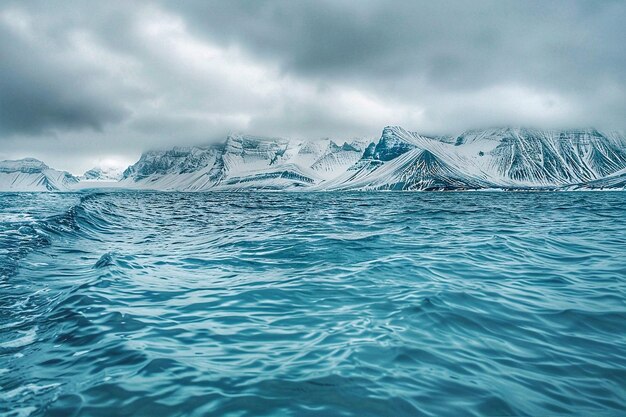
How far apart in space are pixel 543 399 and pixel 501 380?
2.10 feet

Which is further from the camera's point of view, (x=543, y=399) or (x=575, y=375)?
(x=575, y=375)

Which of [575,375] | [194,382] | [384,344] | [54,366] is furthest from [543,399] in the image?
[54,366]

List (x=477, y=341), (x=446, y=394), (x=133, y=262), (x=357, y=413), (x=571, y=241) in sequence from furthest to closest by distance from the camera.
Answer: (x=571, y=241) < (x=133, y=262) < (x=477, y=341) < (x=446, y=394) < (x=357, y=413)

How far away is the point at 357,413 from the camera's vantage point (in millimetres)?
5367

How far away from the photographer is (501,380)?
252 inches

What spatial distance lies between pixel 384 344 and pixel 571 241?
2147cm

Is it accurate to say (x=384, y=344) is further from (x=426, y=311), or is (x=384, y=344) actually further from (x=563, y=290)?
(x=563, y=290)

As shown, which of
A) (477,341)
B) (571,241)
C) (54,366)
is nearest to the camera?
(54,366)

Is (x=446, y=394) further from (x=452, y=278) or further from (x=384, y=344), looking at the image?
(x=452, y=278)

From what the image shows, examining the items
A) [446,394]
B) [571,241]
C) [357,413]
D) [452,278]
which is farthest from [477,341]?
[571,241]

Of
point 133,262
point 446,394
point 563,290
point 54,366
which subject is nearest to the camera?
point 446,394

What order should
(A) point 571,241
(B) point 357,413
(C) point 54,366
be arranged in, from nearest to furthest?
1. (B) point 357,413
2. (C) point 54,366
3. (A) point 571,241

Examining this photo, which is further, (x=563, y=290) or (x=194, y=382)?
(x=563, y=290)

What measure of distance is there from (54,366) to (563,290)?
46.2ft
